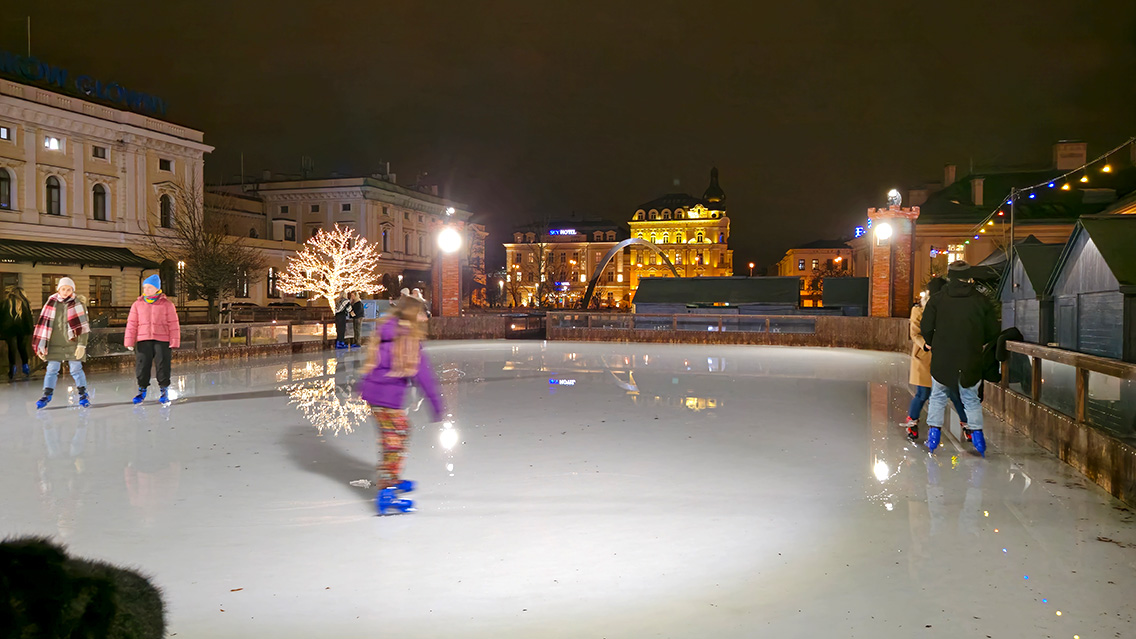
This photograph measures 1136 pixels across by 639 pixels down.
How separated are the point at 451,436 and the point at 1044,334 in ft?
29.1

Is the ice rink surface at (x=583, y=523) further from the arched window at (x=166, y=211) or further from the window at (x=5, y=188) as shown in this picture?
the arched window at (x=166, y=211)

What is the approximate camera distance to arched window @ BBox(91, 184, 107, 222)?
39.6 meters

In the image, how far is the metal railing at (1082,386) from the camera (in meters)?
5.92

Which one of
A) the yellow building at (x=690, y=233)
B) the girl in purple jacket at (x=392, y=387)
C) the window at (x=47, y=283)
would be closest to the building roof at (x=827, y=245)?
the yellow building at (x=690, y=233)

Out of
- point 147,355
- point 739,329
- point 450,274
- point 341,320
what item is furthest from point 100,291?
point 147,355

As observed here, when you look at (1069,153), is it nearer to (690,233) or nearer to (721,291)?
(721,291)

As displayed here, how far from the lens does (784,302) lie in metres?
27.9

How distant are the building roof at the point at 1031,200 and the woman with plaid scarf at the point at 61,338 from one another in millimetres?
48012

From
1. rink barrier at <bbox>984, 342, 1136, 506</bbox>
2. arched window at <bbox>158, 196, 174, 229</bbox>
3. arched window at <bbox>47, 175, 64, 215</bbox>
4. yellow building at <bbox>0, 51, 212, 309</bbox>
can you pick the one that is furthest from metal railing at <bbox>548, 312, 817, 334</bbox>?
arched window at <bbox>158, 196, 174, 229</bbox>

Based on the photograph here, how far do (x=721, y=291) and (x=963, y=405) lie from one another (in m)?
22.3

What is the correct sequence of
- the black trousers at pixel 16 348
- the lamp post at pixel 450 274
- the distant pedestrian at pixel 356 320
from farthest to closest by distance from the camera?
the lamp post at pixel 450 274, the distant pedestrian at pixel 356 320, the black trousers at pixel 16 348

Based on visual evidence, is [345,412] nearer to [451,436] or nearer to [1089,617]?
[451,436]

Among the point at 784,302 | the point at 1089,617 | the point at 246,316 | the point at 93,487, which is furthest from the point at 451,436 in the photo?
the point at 246,316

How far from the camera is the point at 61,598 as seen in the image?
5.29 ft
